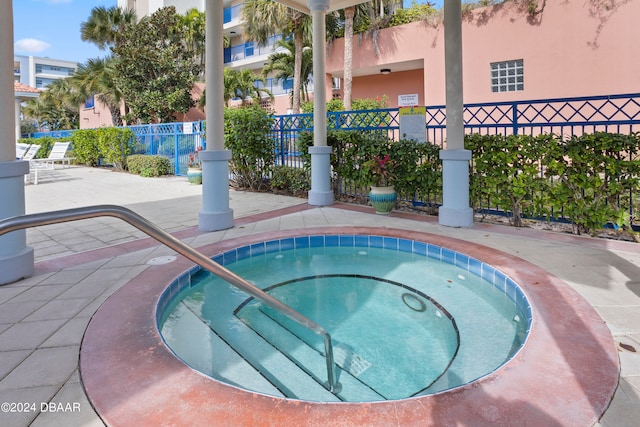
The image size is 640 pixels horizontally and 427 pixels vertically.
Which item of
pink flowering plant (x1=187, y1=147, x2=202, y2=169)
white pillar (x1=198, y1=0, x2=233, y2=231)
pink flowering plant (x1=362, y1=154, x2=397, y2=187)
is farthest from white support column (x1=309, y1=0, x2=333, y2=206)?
pink flowering plant (x1=187, y1=147, x2=202, y2=169)

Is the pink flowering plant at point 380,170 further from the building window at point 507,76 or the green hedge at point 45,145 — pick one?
the green hedge at point 45,145

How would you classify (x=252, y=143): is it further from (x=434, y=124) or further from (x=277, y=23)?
(x=277, y=23)

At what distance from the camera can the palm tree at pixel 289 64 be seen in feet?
62.9

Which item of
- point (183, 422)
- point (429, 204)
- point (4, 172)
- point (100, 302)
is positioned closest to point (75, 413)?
point (183, 422)

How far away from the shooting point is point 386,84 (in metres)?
17.9

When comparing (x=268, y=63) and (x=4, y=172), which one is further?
(x=268, y=63)

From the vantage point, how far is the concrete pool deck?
6.51 feet

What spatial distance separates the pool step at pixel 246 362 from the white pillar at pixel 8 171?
1.82m

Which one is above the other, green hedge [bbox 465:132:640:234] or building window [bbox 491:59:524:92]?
building window [bbox 491:59:524:92]

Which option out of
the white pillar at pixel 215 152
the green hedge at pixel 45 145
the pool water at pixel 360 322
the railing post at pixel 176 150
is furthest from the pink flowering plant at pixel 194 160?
the green hedge at pixel 45 145

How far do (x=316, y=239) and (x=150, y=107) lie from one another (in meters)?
18.3

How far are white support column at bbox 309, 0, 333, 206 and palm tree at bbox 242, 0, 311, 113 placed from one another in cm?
1031

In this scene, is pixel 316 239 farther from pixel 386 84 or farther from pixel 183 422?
pixel 386 84

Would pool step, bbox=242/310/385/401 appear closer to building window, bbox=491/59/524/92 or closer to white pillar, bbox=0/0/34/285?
white pillar, bbox=0/0/34/285
